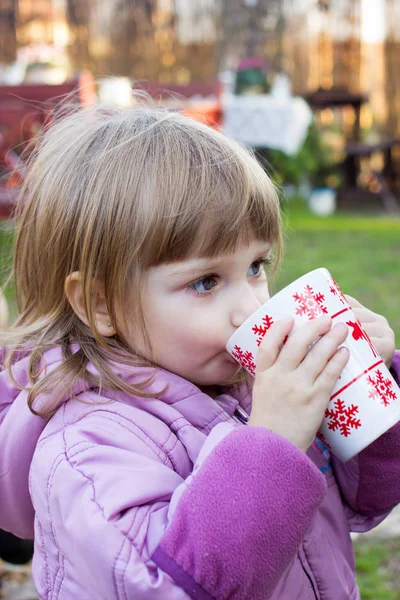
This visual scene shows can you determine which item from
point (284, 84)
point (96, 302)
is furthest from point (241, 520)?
point (284, 84)

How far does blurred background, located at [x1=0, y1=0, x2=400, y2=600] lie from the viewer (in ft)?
21.7

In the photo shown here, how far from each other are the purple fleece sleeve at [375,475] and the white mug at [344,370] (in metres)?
0.31

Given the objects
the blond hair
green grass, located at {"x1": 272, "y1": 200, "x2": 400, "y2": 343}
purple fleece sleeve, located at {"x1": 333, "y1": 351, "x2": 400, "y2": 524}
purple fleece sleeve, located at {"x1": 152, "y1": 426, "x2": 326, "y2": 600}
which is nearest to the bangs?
the blond hair

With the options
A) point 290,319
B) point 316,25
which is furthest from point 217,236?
point 316,25

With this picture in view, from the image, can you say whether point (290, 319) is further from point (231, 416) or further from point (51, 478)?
point (51, 478)

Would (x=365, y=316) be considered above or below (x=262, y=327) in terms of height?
below

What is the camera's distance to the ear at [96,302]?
1354 mm

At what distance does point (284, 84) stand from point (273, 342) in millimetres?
8286

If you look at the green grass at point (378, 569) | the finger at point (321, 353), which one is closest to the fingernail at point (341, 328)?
the finger at point (321, 353)

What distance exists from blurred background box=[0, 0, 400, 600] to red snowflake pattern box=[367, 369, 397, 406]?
362 centimetres

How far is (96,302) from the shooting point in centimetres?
136

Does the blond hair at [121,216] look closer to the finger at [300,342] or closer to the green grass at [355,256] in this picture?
the finger at [300,342]

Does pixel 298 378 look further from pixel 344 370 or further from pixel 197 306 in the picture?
pixel 197 306

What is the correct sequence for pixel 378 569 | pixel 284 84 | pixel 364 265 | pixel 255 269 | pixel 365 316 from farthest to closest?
pixel 284 84 < pixel 364 265 < pixel 378 569 < pixel 365 316 < pixel 255 269
